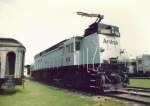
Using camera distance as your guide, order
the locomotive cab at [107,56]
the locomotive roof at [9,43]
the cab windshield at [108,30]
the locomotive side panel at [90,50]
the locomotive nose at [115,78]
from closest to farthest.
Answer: the locomotive cab at [107,56] → the locomotive nose at [115,78] → the locomotive roof at [9,43] → the locomotive side panel at [90,50] → the cab windshield at [108,30]

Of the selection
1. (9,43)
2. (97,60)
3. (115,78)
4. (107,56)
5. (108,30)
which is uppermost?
(108,30)

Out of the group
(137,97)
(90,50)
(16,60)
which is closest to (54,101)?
(137,97)

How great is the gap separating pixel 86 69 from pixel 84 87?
6.06 ft

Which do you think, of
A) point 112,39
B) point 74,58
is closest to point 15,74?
point 74,58

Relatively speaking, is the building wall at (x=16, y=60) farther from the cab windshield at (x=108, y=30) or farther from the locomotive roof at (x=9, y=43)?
the cab windshield at (x=108, y=30)

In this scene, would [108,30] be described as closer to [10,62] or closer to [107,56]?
[107,56]

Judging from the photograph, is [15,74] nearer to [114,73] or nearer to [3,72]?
[3,72]

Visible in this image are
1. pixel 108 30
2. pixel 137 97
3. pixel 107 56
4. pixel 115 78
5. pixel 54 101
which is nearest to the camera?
pixel 54 101

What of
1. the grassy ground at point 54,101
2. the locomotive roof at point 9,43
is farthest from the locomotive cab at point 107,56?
the locomotive roof at point 9,43

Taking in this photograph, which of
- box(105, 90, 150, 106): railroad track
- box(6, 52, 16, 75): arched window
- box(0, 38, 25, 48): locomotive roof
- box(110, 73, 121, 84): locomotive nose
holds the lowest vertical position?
box(105, 90, 150, 106): railroad track

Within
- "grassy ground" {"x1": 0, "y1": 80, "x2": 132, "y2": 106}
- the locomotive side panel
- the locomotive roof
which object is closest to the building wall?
the locomotive roof

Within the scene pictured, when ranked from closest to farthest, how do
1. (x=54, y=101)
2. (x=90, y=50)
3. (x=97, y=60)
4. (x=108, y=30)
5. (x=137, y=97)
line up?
(x=54, y=101), (x=137, y=97), (x=97, y=60), (x=108, y=30), (x=90, y=50)

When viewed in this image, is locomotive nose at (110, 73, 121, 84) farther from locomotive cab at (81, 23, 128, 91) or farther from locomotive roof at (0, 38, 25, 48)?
locomotive roof at (0, 38, 25, 48)

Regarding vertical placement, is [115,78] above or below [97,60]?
below
